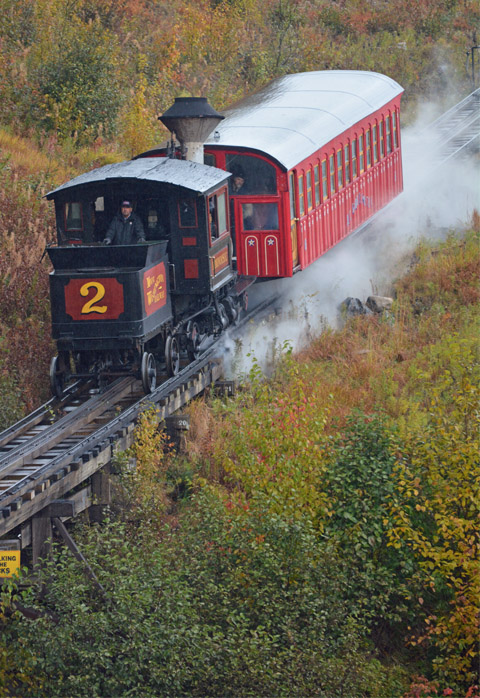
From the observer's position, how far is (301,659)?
9938mm

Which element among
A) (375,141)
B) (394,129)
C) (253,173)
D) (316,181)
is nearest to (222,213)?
(253,173)

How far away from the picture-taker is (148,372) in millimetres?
13820

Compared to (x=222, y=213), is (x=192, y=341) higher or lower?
lower

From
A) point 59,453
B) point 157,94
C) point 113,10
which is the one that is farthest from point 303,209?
point 113,10

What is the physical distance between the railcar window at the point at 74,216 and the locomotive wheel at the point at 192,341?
2.10 metres

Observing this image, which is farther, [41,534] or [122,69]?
[122,69]

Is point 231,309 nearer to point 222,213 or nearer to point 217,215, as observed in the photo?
point 222,213

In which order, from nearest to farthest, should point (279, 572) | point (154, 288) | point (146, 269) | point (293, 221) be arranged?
point (279, 572) → point (146, 269) → point (154, 288) → point (293, 221)

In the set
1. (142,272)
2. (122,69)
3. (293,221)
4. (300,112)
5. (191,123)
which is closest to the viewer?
(142,272)

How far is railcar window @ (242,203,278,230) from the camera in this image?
1705 centimetres

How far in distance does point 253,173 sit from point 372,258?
6.20 meters

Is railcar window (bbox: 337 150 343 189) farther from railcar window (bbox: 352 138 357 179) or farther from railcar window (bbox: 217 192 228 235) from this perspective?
railcar window (bbox: 217 192 228 235)

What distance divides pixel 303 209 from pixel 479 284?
13.0ft

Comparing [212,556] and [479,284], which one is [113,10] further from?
[212,556]
